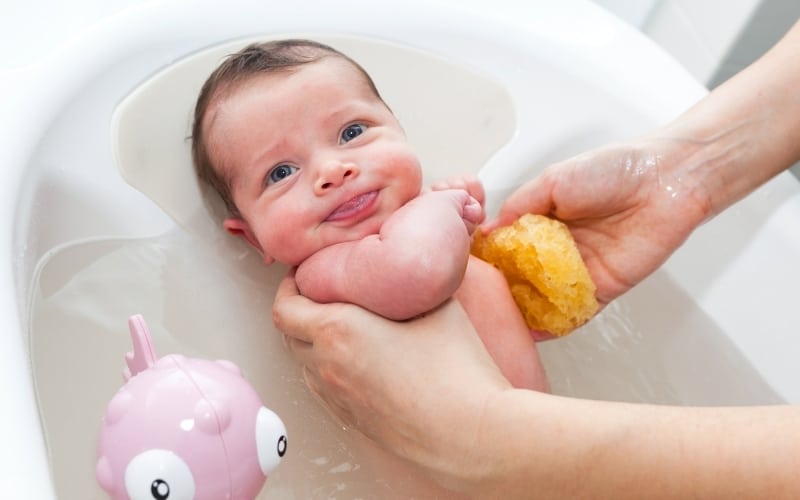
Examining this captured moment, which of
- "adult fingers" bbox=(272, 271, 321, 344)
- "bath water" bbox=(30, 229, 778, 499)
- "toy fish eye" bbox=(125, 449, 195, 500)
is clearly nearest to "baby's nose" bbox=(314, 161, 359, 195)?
"adult fingers" bbox=(272, 271, 321, 344)

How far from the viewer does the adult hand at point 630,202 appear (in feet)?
3.61

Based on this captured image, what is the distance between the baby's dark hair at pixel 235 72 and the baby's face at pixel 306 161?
0.01 metres

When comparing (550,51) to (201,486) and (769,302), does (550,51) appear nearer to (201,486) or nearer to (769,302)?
(769,302)

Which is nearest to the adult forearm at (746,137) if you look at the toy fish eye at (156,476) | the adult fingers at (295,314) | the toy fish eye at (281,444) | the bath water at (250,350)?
the bath water at (250,350)

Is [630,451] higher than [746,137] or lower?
lower

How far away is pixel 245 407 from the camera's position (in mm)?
738

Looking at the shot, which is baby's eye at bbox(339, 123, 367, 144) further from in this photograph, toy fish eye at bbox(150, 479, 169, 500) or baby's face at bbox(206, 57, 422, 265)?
toy fish eye at bbox(150, 479, 169, 500)

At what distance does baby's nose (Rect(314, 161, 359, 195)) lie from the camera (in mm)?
983

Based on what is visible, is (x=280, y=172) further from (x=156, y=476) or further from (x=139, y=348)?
(x=156, y=476)

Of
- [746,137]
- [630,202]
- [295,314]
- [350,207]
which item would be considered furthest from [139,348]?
[746,137]

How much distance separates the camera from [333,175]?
983 millimetres

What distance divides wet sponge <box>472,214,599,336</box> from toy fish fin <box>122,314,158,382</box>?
469 millimetres

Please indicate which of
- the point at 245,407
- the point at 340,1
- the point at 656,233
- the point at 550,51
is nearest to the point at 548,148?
the point at 550,51

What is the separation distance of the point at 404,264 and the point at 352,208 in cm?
16
